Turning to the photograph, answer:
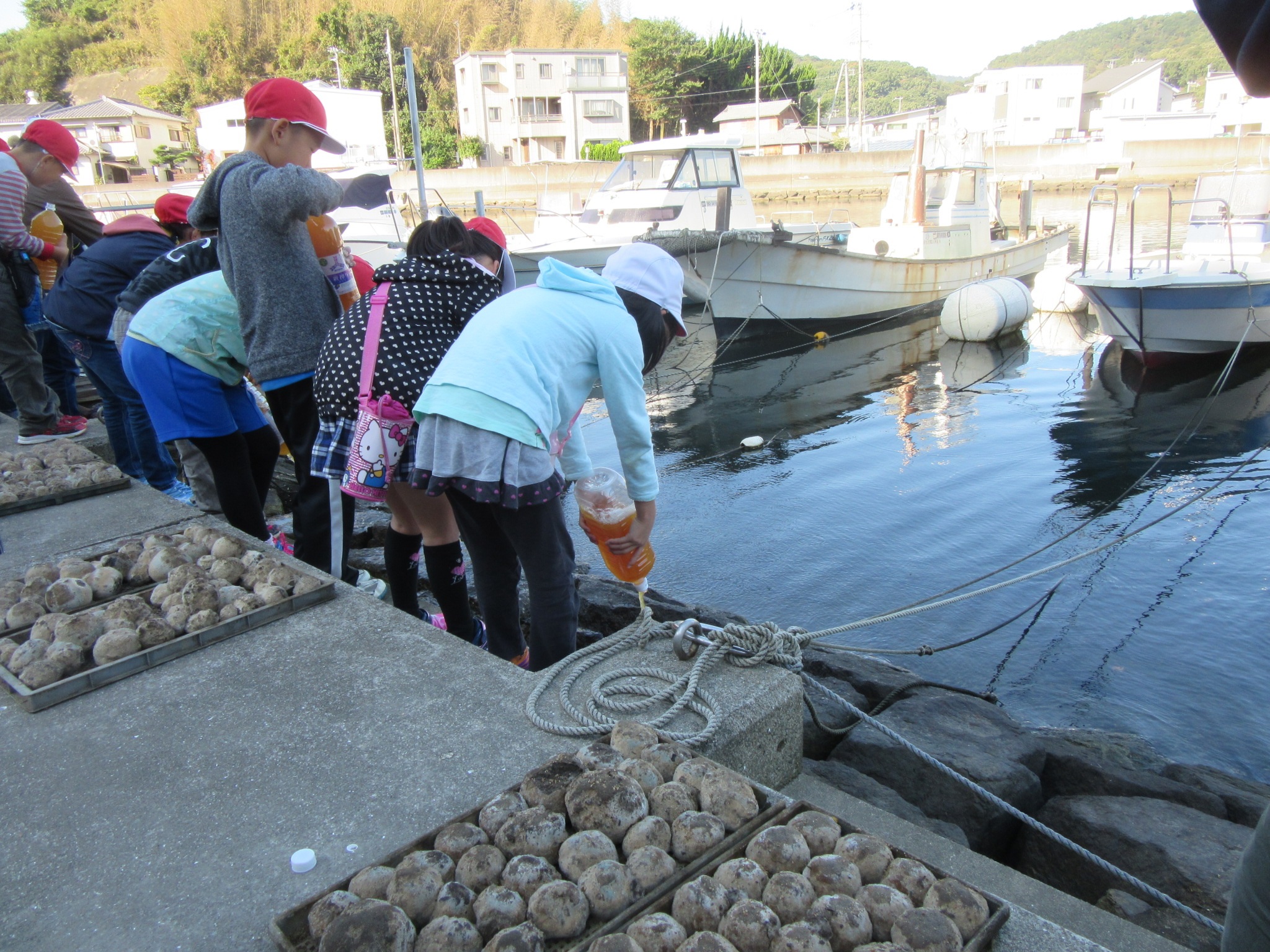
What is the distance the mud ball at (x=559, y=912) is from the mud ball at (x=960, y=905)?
0.62 m

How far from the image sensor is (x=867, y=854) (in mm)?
1606

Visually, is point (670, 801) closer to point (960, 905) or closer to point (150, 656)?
point (960, 905)

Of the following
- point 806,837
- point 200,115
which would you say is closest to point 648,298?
point 806,837

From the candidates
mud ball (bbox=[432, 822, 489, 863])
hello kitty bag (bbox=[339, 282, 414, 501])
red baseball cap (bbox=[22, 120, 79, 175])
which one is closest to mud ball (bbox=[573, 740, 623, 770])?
mud ball (bbox=[432, 822, 489, 863])

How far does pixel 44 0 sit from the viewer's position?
92.9 metres

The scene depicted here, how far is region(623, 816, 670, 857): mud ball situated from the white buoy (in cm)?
1530

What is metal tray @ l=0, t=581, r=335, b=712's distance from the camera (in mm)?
2498

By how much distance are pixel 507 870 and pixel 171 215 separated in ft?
15.1

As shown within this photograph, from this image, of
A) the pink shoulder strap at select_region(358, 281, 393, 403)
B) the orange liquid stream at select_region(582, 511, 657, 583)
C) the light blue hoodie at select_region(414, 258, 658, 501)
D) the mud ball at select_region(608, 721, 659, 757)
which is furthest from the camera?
the orange liquid stream at select_region(582, 511, 657, 583)

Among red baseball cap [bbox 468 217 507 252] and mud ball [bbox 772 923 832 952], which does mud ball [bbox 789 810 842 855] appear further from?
red baseball cap [bbox 468 217 507 252]

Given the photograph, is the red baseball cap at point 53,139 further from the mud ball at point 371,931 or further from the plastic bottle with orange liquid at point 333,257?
the mud ball at point 371,931

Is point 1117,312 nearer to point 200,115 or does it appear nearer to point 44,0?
point 200,115

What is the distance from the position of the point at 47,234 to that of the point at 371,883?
229 inches

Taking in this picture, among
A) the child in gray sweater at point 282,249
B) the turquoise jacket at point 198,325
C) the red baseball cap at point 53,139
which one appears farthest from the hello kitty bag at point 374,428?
the red baseball cap at point 53,139
